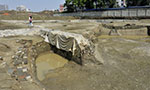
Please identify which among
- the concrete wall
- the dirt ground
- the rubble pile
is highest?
the concrete wall

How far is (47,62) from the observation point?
8.91 metres

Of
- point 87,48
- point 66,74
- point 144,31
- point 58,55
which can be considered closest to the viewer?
point 66,74

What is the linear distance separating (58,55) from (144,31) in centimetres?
1373

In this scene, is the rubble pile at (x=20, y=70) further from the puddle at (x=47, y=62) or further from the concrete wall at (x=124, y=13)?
the concrete wall at (x=124, y=13)

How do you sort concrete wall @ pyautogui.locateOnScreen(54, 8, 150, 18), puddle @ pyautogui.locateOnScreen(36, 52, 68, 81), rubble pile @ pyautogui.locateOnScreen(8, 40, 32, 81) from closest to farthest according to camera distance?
rubble pile @ pyautogui.locateOnScreen(8, 40, 32, 81)
puddle @ pyautogui.locateOnScreen(36, 52, 68, 81)
concrete wall @ pyautogui.locateOnScreen(54, 8, 150, 18)

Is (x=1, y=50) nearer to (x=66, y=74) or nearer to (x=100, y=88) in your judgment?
(x=66, y=74)

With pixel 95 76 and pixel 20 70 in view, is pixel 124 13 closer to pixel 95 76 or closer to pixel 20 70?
pixel 95 76

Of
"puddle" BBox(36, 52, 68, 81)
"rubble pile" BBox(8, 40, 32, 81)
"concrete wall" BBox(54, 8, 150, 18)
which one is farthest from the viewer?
"concrete wall" BBox(54, 8, 150, 18)

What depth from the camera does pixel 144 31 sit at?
709 inches

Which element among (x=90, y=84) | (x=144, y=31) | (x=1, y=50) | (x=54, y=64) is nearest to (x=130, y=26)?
(x=144, y=31)

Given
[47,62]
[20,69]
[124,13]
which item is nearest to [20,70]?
[20,69]

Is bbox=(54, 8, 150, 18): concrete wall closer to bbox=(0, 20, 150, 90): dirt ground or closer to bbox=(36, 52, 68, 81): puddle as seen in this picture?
bbox=(0, 20, 150, 90): dirt ground

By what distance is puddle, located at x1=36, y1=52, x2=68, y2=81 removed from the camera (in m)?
7.54

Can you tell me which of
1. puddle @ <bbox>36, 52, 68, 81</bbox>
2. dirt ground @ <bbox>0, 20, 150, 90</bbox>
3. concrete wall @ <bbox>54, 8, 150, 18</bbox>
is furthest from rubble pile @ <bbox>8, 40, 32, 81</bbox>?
concrete wall @ <bbox>54, 8, 150, 18</bbox>
